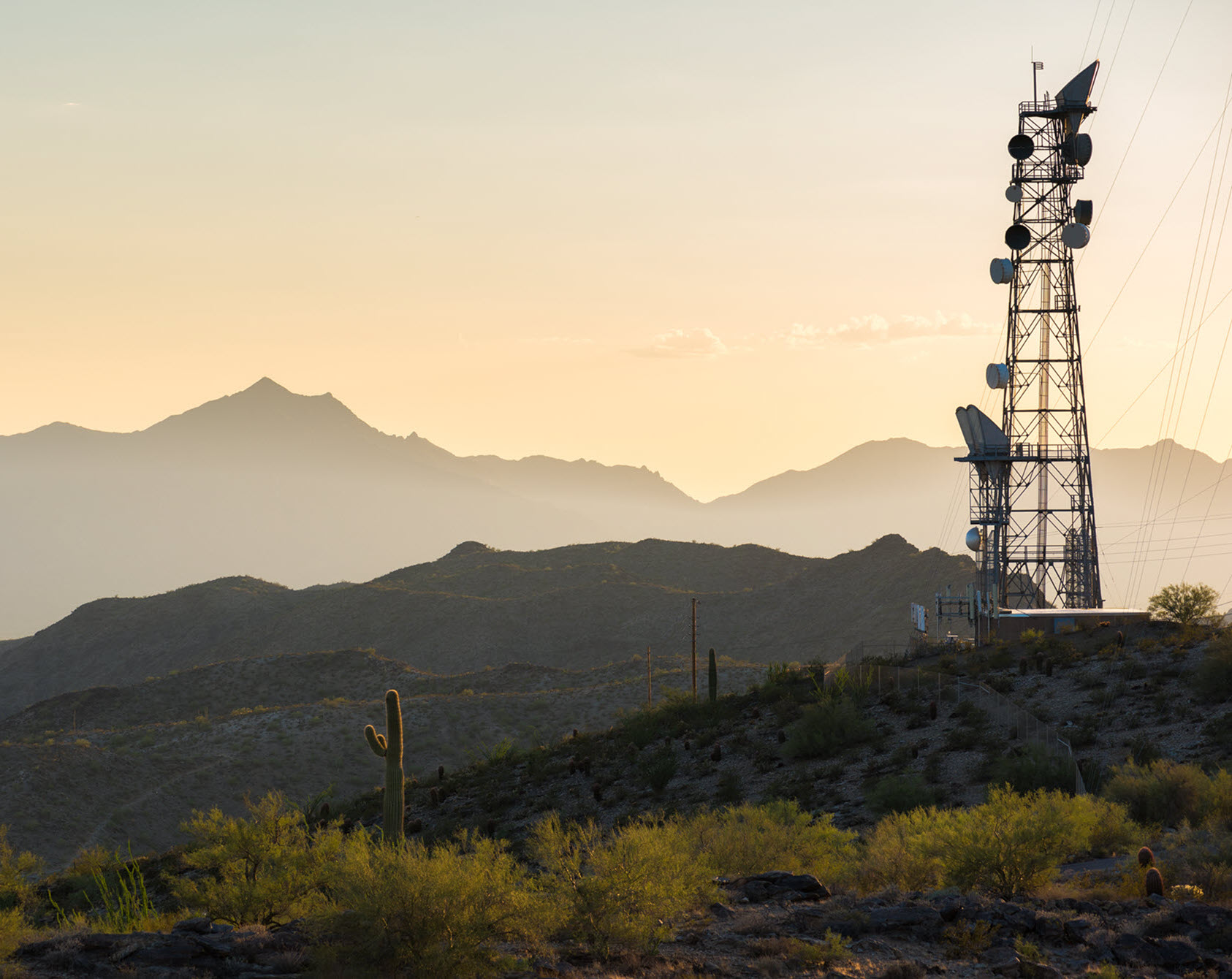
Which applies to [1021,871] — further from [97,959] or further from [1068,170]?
[1068,170]

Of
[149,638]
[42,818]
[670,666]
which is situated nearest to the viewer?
[42,818]

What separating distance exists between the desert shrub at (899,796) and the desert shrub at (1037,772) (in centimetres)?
168

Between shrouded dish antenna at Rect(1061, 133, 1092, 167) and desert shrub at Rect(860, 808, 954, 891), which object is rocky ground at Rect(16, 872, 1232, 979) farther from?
A: shrouded dish antenna at Rect(1061, 133, 1092, 167)

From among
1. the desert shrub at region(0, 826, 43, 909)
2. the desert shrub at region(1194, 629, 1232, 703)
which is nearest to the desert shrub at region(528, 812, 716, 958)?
the desert shrub at region(0, 826, 43, 909)

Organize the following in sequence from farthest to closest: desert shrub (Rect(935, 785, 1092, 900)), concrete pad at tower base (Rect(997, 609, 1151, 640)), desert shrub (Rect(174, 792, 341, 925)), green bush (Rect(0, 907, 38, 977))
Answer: concrete pad at tower base (Rect(997, 609, 1151, 640)) < desert shrub (Rect(935, 785, 1092, 900)) < desert shrub (Rect(174, 792, 341, 925)) < green bush (Rect(0, 907, 38, 977))

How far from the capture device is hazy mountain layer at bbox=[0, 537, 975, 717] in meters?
99.2

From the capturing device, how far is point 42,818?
48.1 meters

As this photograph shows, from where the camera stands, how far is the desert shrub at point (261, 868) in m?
16.2

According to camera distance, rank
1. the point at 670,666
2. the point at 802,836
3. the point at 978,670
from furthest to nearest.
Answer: the point at 670,666 < the point at 978,670 < the point at 802,836

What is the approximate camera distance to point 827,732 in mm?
33969

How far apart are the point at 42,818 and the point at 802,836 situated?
3992 centimetres

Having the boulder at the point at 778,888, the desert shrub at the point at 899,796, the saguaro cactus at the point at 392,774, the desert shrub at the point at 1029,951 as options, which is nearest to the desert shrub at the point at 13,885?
the saguaro cactus at the point at 392,774

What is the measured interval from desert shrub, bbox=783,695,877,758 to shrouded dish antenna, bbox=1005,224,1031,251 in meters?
28.0

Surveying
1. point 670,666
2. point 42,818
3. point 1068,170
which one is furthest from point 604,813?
point 670,666
